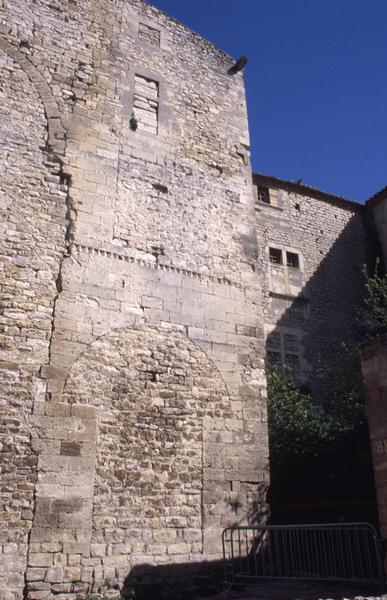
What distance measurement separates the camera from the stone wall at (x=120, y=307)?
698 centimetres

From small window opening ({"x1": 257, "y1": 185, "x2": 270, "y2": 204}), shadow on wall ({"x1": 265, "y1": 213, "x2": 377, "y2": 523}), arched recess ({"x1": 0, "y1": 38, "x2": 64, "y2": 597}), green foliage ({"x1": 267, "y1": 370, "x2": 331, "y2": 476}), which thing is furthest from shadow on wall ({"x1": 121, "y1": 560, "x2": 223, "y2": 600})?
small window opening ({"x1": 257, "y1": 185, "x2": 270, "y2": 204})

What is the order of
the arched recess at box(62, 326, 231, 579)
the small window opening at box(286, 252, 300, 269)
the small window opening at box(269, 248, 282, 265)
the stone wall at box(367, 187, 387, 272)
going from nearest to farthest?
the arched recess at box(62, 326, 231, 579) < the small window opening at box(269, 248, 282, 265) < the small window opening at box(286, 252, 300, 269) < the stone wall at box(367, 187, 387, 272)

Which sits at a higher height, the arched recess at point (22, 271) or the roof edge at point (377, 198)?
the roof edge at point (377, 198)

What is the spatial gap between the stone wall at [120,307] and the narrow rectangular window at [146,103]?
0.03 meters

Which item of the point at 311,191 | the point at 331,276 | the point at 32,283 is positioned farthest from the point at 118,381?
the point at 311,191

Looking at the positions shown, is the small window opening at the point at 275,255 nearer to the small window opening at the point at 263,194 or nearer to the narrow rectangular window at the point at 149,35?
the small window opening at the point at 263,194

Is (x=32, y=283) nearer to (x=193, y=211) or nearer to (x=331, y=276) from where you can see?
(x=193, y=211)

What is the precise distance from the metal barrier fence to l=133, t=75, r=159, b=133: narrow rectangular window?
658cm

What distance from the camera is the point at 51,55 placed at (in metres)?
9.36

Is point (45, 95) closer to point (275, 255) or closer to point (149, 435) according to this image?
point (149, 435)

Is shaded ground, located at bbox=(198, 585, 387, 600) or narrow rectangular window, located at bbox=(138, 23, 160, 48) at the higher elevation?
narrow rectangular window, located at bbox=(138, 23, 160, 48)

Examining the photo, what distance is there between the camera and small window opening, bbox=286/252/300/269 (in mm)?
14531

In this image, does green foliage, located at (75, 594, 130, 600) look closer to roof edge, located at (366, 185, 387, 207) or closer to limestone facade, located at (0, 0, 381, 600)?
limestone facade, located at (0, 0, 381, 600)

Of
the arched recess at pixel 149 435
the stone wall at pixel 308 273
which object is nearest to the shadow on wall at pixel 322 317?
the stone wall at pixel 308 273
